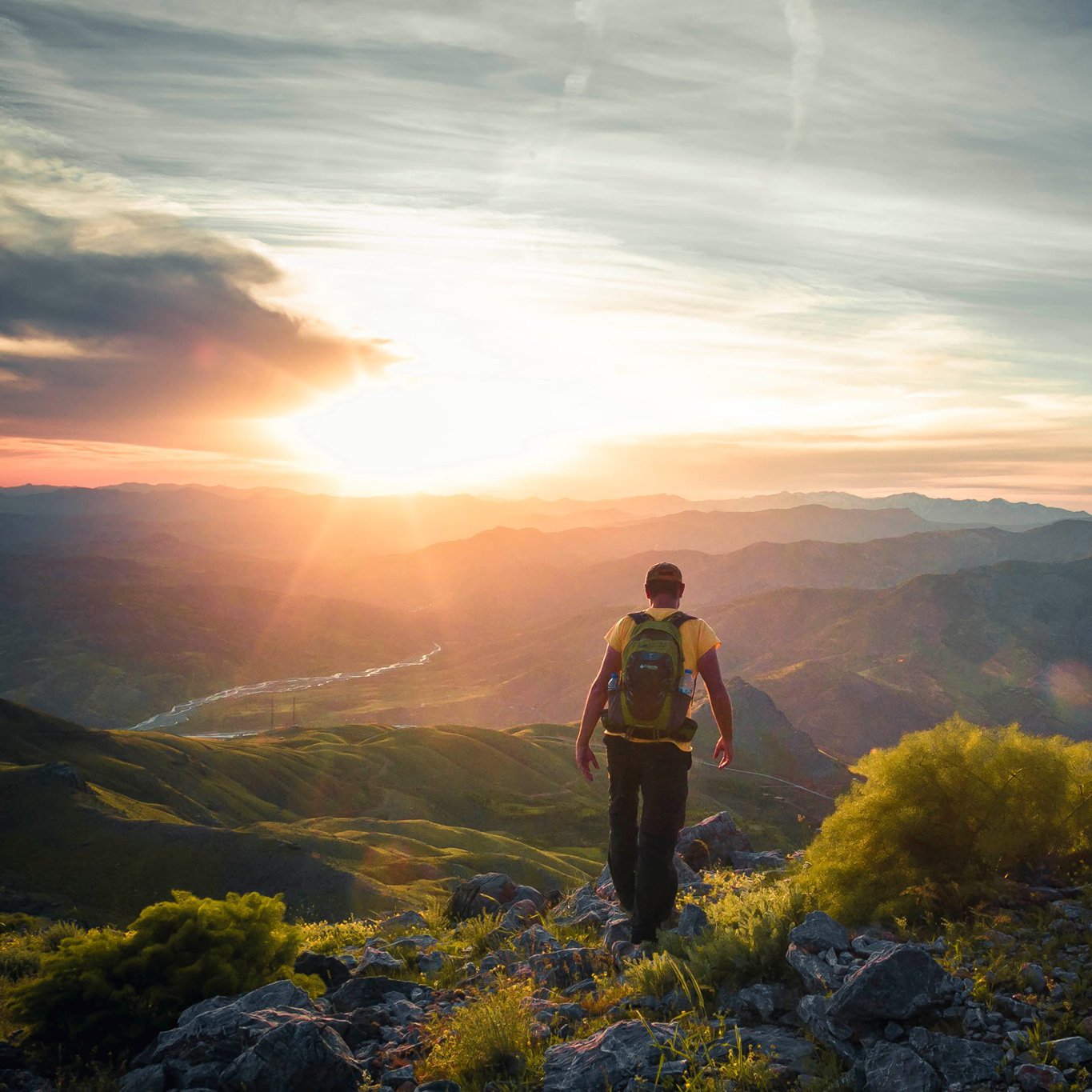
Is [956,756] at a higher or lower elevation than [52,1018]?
higher

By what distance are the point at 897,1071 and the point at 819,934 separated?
164 cm

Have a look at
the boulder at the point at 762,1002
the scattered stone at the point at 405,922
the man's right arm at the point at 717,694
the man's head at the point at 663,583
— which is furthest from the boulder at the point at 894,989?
the scattered stone at the point at 405,922

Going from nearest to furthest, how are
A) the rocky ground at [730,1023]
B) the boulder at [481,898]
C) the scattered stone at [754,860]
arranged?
1. the rocky ground at [730,1023]
2. the boulder at [481,898]
3. the scattered stone at [754,860]

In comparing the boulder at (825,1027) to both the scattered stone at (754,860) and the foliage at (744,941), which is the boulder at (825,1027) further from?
the scattered stone at (754,860)

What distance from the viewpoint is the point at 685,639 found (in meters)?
8.20

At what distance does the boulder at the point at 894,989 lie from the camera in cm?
551

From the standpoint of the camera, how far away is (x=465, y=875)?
6197cm

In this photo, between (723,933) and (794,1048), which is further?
(723,933)

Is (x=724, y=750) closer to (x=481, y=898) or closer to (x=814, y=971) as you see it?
(x=814, y=971)

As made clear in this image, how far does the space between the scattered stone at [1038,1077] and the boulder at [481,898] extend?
8.60 m

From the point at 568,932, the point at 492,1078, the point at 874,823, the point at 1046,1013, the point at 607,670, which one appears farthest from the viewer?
the point at 568,932

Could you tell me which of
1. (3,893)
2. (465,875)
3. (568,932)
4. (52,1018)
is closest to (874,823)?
(568,932)

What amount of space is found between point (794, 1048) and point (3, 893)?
48439mm

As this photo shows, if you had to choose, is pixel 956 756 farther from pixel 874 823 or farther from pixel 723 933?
pixel 723 933
